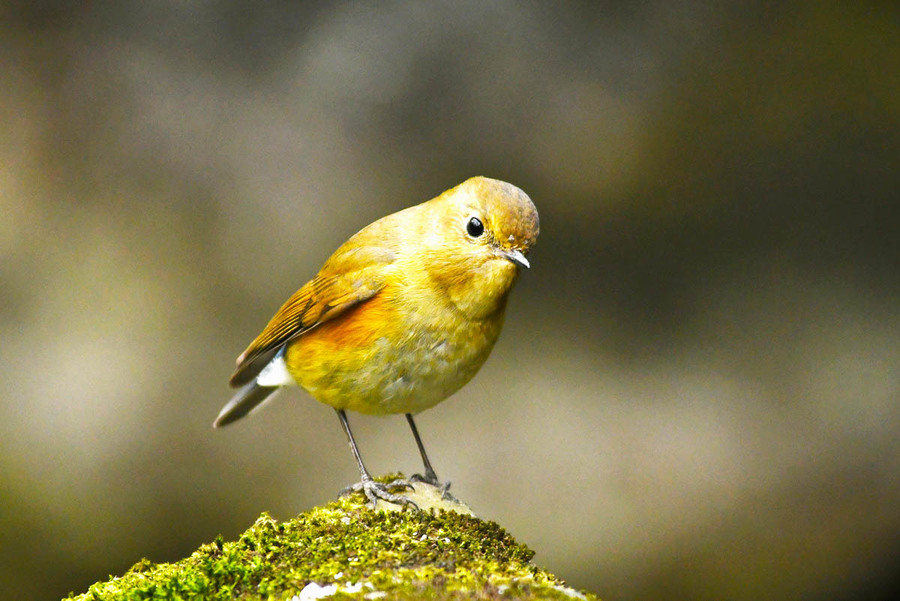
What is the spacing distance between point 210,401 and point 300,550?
3.99 metres

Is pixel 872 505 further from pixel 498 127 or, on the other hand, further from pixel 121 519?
pixel 121 519

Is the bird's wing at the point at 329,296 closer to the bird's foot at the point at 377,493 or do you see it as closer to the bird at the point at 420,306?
the bird at the point at 420,306

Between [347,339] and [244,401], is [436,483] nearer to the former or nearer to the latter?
[347,339]

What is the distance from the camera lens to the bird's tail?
440cm

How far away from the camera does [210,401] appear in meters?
6.37

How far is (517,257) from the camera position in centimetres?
337

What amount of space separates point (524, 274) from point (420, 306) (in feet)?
10.1

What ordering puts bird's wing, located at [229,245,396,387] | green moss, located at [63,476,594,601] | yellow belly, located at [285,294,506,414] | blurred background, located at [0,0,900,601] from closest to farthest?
green moss, located at [63,476,594,601]
yellow belly, located at [285,294,506,414]
bird's wing, located at [229,245,396,387]
blurred background, located at [0,0,900,601]

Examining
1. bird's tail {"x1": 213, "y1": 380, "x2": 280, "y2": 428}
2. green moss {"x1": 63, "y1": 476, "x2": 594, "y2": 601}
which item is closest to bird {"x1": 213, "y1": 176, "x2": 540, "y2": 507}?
green moss {"x1": 63, "y1": 476, "x2": 594, "y2": 601}

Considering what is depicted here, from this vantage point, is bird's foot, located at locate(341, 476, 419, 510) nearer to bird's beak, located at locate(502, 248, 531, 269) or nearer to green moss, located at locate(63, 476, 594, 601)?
green moss, located at locate(63, 476, 594, 601)

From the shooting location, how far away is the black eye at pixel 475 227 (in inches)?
136

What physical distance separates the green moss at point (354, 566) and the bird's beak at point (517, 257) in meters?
1.00

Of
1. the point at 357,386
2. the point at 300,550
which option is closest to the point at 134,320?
the point at 357,386

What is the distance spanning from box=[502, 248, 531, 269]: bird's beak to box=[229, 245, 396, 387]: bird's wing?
1.78ft
